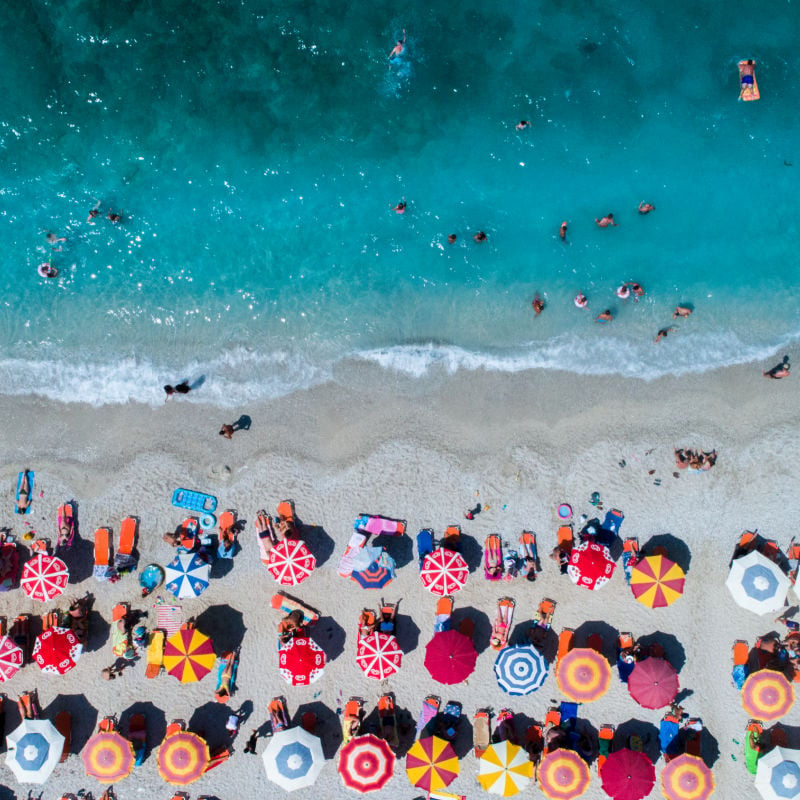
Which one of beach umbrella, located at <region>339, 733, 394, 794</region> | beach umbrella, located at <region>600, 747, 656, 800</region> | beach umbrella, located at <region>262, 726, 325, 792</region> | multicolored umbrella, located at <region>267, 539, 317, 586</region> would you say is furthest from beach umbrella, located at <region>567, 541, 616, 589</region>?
beach umbrella, located at <region>262, 726, 325, 792</region>

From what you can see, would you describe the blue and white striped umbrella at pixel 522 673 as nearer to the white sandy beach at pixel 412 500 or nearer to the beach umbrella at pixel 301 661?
the white sandy beach at pixel 412 500

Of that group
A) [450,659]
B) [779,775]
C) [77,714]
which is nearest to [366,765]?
[450,659]

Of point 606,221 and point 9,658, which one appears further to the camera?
point 606,221

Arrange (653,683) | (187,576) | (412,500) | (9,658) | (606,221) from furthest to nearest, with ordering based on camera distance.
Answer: (606,221)
(412,500)
(187,576)
(9,658)
(653,683)

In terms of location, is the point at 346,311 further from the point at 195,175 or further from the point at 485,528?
the point at 485,528

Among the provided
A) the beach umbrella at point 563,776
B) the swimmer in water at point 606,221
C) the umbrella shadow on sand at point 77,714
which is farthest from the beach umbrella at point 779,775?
the umbrella shadow on sand at point 77,714

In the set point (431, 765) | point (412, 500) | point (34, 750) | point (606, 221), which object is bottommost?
point (431, 765)

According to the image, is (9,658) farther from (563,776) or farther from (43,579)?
(563,776)
